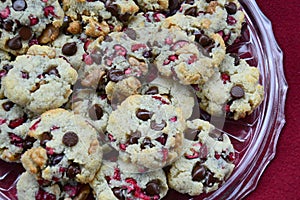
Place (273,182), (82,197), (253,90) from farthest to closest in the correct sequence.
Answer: (273,182)
(253,90)
(82,197)

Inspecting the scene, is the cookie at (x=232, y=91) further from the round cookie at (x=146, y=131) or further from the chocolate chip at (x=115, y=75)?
the chocolate chip at (x=115, y=75)

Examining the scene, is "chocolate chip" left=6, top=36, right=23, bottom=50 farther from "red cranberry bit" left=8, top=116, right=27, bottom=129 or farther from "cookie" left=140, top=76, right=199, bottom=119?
"cookie" left=140, top=76, right=199, bottom=119

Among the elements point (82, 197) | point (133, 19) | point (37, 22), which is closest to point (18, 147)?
point (82, 197)

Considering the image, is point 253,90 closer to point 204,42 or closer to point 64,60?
point 204,42

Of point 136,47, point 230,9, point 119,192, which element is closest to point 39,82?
point 136,47

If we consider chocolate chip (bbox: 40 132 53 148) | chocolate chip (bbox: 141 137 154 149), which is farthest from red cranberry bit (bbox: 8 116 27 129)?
chocolate chip (bbox: 141 137 154 149)

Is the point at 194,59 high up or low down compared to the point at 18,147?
up
